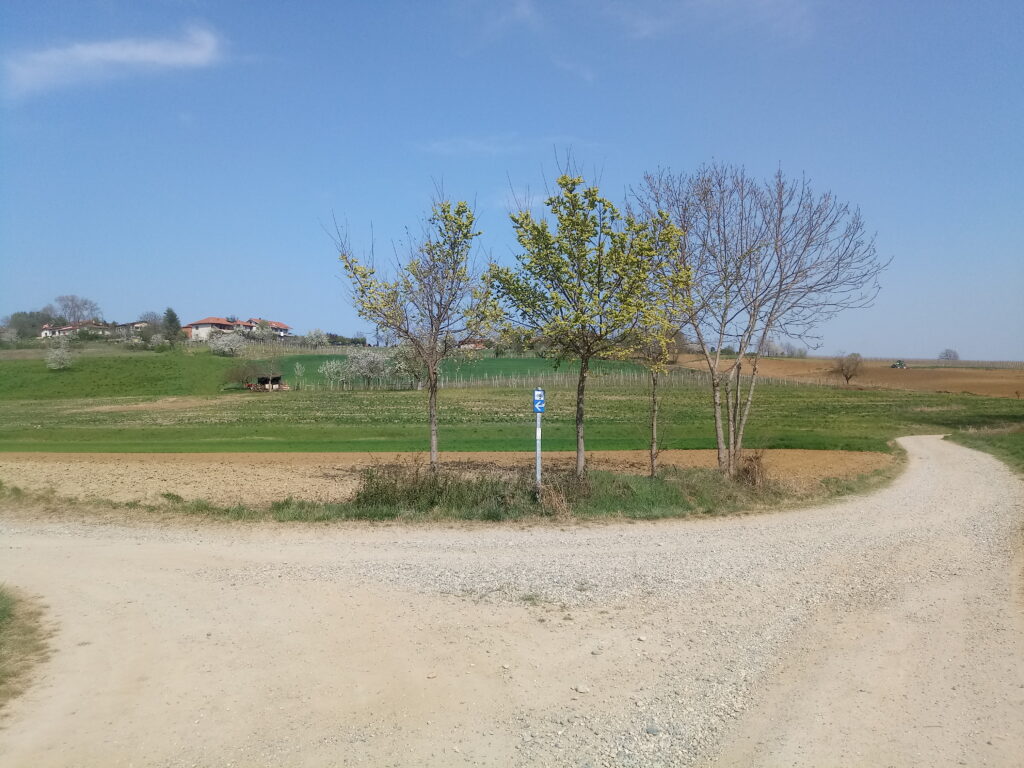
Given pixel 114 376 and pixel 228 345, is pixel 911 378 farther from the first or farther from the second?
pixel 114 376

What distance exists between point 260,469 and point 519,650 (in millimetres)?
17312

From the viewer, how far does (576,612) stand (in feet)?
26.7

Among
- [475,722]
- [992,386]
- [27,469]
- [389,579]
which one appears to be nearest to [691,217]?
[389,579]

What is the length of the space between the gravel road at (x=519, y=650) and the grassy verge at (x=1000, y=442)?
16866 mm

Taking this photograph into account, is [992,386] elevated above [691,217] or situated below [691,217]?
below

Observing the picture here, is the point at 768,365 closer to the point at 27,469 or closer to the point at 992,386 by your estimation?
the point at 992,386

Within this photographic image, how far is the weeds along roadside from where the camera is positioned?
1359 cm

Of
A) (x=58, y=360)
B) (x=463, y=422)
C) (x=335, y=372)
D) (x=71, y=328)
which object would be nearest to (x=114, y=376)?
(x=58, y=360)

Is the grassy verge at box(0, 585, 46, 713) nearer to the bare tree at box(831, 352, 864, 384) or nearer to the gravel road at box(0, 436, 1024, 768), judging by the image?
the gravel road at box(0, 436, 1024, 768)

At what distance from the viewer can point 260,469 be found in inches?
887

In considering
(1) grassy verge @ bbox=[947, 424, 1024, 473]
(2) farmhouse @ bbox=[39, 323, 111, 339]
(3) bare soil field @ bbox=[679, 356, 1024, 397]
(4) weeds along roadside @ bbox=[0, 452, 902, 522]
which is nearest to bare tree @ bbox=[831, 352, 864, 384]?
(3) bare soil field @ bbox=[679, 356, 1024, 397]

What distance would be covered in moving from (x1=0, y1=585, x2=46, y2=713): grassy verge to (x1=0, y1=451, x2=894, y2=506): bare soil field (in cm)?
686

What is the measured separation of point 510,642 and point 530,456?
20341 millimetres

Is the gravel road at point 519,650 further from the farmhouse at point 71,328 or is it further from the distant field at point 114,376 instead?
the farmhouse at point 71,328
